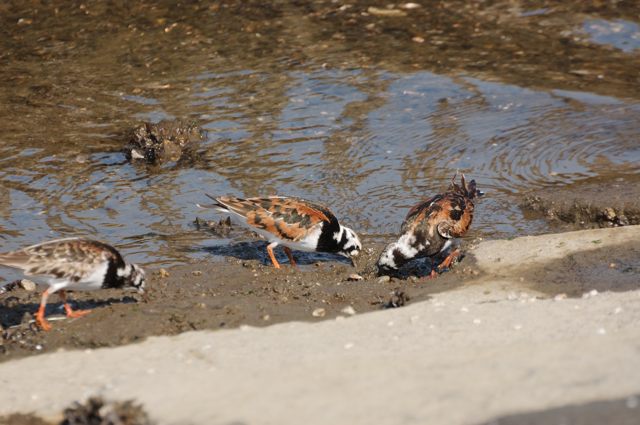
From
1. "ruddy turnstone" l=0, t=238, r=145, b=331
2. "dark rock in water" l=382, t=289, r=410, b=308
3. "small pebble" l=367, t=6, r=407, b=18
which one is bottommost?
"small pebble" l=367, t=6, r=407, b=18

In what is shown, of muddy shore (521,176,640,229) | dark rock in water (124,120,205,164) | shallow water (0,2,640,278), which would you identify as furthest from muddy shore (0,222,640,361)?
dark rock in water (124,120,205,164)

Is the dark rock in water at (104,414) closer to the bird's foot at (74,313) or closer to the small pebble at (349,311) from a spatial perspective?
the bird's foot at (74,313)

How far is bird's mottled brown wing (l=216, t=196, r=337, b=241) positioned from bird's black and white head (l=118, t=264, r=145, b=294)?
1.56m

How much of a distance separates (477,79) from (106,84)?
5.47m

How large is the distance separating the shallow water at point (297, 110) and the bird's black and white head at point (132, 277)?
129 centimetres

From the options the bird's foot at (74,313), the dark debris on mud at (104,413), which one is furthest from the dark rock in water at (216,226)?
the dark debris on mud at (104,413)

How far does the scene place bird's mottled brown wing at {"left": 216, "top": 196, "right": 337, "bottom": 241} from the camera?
31.6 ft

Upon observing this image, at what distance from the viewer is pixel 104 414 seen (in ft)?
19.3

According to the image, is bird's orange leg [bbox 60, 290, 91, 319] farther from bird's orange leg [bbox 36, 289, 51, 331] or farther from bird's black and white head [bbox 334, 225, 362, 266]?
bird's black and white head [bbox 334, 225, 362, 266]

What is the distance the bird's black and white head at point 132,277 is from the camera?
327 inches

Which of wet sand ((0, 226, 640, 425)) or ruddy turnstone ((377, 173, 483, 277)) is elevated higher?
wet sand ((0, 226, 640, 425))

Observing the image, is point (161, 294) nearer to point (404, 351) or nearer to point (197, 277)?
point (197, 277)

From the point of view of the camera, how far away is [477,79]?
14.5 metres

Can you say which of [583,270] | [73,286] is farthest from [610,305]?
[73,286]
